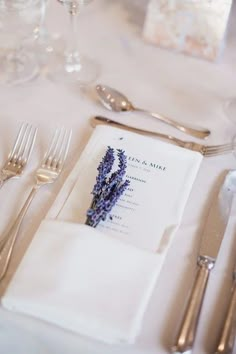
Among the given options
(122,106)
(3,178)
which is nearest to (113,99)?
(122,106)

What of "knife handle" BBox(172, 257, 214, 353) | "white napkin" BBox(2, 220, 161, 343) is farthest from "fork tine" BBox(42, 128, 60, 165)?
"knife handle" BBox(172, 257, 214, 353)

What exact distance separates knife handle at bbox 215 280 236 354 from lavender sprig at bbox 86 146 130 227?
17 centimetres

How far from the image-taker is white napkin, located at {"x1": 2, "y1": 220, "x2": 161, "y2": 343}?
0.49 m

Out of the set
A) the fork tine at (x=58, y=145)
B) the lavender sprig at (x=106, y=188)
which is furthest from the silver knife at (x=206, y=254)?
the fork tine at (x=58, y=145)

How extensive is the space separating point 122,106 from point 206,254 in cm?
29

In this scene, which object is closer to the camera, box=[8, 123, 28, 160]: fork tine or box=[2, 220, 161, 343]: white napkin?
box=[2, 220, 161, 343]: white napkin

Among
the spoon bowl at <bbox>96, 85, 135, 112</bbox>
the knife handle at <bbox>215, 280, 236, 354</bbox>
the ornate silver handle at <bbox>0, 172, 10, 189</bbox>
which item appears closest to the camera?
the knife handle at <bbox>215, 280, 236, 354</bbox>

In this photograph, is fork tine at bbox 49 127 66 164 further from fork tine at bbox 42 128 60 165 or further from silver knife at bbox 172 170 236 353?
silver knife at bbox 172 170 236 353

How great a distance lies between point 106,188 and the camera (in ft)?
1.94

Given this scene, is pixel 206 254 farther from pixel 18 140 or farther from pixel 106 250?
pixel 18 140

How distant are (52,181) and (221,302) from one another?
26 centimetres

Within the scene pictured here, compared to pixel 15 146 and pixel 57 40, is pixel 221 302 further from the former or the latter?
pixel 57 40

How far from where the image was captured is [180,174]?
25.5 inches

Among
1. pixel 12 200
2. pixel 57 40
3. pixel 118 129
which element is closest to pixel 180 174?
pixel 118 129
